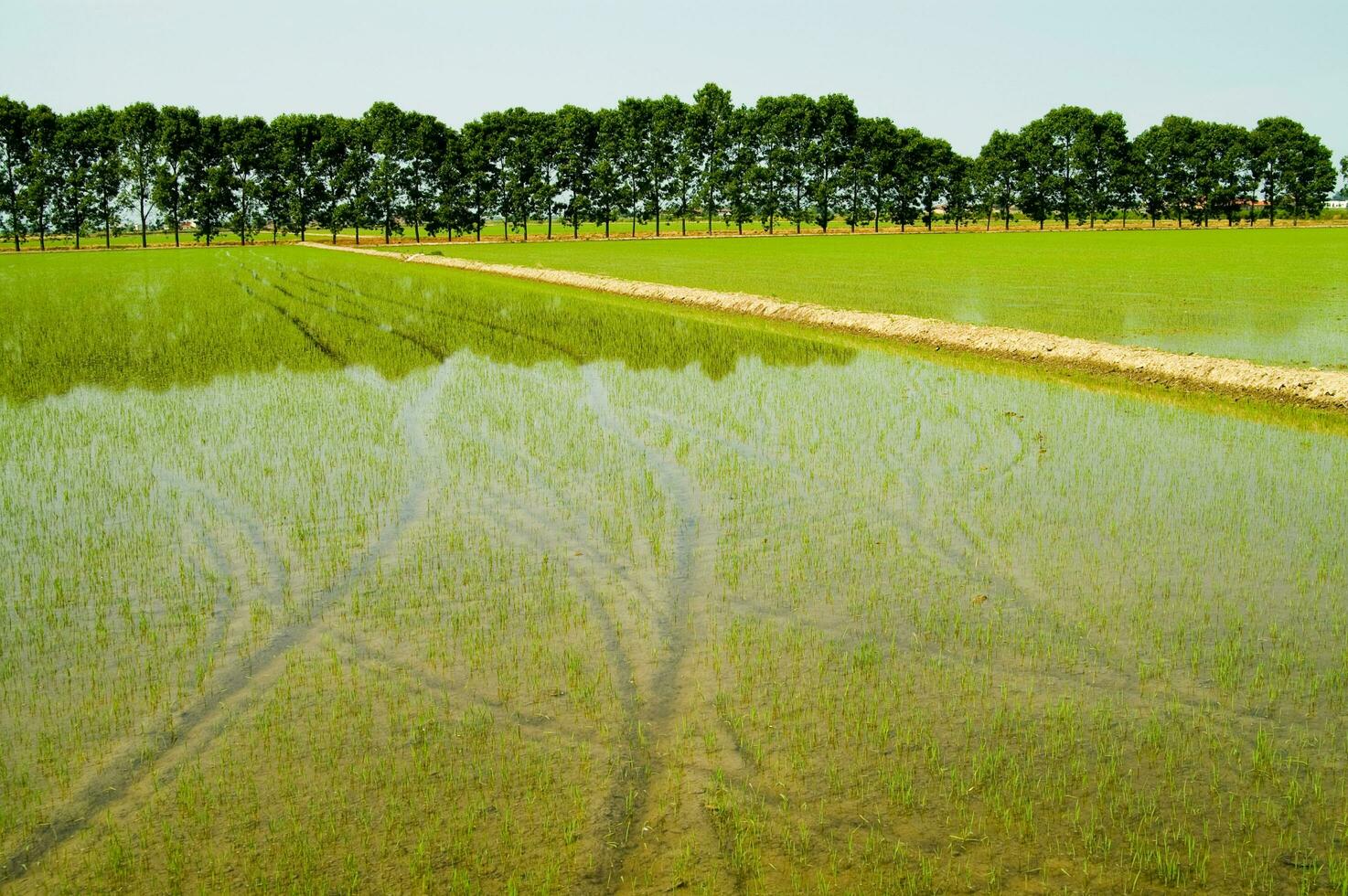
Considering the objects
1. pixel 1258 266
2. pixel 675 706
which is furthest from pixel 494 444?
pixel 1258 266

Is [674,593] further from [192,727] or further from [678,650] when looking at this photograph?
[192,727]

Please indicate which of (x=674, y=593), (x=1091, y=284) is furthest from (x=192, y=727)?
(x=1091, y=284)

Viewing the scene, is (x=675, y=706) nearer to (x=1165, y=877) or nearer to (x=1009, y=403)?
(x=1165, y=877)

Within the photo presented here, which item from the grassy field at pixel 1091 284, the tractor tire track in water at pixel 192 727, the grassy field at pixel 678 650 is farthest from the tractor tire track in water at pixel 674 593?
the grassy field at pixel 1091 284

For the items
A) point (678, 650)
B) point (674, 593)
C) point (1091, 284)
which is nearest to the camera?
point (678, 650)

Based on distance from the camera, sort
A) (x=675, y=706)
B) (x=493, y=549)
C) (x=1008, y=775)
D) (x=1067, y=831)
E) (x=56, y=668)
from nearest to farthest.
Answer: (x=1067, y=831), (x=1008, y=775), (x=675, y=706), (x=56, y=668), (x=493, y=549)

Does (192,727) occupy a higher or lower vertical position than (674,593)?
lower

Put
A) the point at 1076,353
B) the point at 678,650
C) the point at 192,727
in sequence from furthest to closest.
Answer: the point at 1076,353 → the point at 678,650 → the point at 192,727
